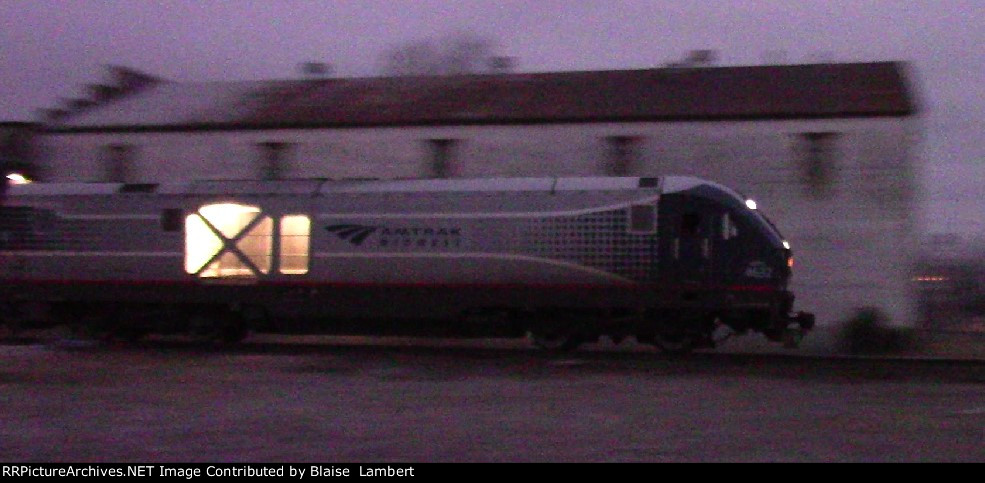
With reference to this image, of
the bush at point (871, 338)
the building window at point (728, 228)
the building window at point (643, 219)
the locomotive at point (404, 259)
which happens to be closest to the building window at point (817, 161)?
the bush at point (871, 338)

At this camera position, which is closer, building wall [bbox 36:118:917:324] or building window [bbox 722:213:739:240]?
building window [bbox 722:213:739:240]

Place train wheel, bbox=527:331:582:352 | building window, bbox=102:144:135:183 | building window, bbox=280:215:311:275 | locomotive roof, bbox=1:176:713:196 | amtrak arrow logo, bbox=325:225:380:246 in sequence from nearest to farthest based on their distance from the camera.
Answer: locomotive roof, bbox=1:176:713:196 → train wheel, bbox=527:331:582:352 → amtrak arrow logo, bbox=325:225:380:246 → building window, bbox=280:215:311:275 → building window, bbox=102:144:135:183

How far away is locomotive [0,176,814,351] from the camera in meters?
15.9

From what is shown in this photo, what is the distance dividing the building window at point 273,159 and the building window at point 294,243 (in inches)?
364

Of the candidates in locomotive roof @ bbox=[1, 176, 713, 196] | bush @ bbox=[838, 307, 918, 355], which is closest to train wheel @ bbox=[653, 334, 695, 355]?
locomotive roof @ bbox=[1, 176, 713, 196]

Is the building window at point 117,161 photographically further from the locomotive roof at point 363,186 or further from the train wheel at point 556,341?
the train wheel at point 556,341

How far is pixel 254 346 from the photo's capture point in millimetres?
18172

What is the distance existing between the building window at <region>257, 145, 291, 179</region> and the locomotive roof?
8146 mm

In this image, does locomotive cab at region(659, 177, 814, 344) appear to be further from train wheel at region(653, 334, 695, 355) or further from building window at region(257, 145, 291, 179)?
building window at region(257, 145, 291, 179)

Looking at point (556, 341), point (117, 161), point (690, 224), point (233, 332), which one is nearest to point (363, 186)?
point (233, 332)

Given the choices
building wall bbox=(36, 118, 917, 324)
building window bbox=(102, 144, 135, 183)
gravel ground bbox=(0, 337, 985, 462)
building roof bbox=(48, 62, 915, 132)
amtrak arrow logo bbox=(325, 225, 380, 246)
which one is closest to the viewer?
gravel ground bbox=(0, 337, 985, 462)
